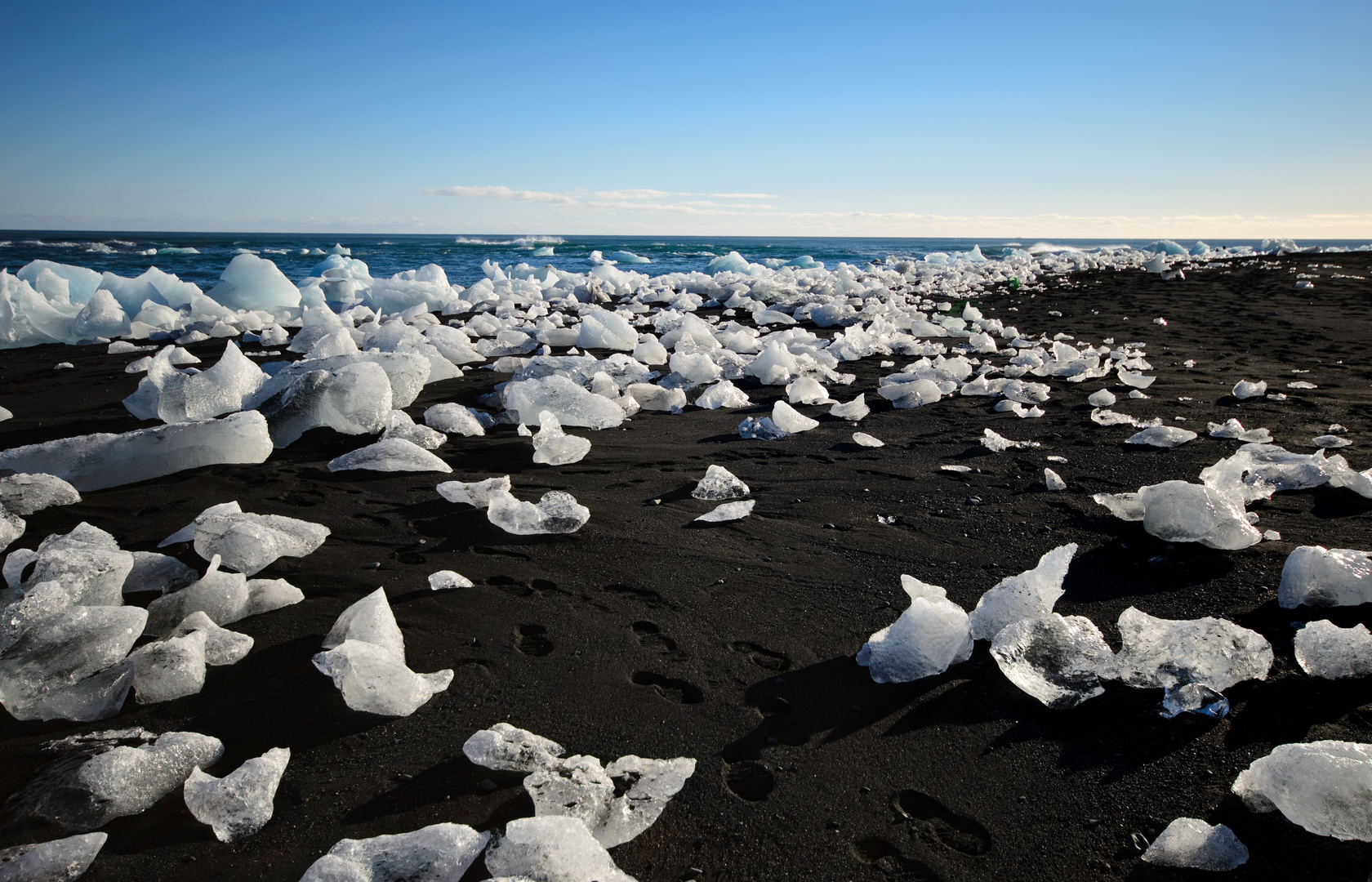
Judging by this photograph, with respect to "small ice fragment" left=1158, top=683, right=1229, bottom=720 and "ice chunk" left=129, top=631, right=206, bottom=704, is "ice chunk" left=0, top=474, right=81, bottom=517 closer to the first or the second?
"ice chunk" left=129, top=631, right=206, bottom=704

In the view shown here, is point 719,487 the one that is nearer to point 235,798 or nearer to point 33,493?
point 235,798

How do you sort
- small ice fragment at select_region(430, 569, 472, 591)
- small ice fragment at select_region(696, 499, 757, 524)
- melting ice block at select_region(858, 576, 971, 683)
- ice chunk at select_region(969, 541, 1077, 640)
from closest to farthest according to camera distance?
melting ice block at select_region(858, 576, 971, 683) < ice chunk at select_region(969, 541, 1077, 640) < small ice fragment at select_region(430, 569, 472, 591) < small ice fragment at select_region(696, 499, 757, 524)

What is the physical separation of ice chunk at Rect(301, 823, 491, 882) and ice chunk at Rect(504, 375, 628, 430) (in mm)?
2387

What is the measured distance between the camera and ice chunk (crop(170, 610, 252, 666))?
5.14ft

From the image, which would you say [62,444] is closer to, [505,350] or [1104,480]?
[505,350]

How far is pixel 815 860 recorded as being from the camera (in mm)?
1103

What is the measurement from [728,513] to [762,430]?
102cm

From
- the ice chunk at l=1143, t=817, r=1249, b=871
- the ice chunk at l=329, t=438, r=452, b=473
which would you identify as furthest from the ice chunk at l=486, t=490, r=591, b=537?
the ice chunk at l=1143, t=817, r=1249, b=871

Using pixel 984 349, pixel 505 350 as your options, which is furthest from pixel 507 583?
pixel 984 349

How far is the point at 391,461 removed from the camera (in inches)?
106

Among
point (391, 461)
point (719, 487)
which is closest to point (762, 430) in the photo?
point (719, 487)

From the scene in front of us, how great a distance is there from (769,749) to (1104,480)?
1.97 metres

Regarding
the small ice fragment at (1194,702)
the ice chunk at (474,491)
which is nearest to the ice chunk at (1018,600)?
the small ice fragment at (1194,702)

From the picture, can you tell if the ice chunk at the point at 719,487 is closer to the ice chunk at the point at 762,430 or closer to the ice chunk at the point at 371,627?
the ice chunk at the point at 762,430
